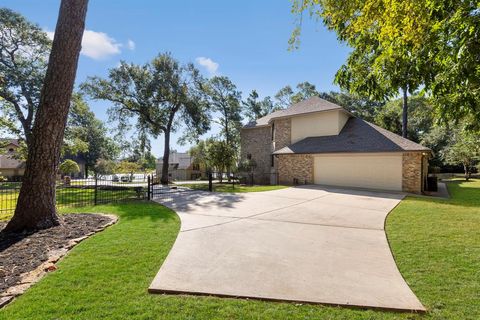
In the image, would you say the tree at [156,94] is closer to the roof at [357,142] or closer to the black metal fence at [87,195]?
the black metal fence at [87,195]

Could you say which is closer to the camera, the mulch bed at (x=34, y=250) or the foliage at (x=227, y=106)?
the mulch bed at (x=34, y=250)

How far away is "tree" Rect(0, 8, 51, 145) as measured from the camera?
802 inches

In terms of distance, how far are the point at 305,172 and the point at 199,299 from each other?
16.5m

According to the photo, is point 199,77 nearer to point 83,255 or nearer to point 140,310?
point 83,255

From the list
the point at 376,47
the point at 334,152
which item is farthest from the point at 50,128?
the point at 334,152

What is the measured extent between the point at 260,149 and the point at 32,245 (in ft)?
71.8

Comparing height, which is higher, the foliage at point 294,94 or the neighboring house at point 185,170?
the foliage at point 294,94

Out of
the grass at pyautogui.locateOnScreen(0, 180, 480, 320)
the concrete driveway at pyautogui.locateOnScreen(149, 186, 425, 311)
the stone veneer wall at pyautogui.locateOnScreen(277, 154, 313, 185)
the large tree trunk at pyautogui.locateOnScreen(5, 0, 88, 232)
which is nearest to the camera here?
the grass at pyautogui.locateOnScreen(0, 180, 480, 320)

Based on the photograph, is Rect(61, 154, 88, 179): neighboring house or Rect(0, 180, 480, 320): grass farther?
Rect(61, 154, 88, 179): neighboring house

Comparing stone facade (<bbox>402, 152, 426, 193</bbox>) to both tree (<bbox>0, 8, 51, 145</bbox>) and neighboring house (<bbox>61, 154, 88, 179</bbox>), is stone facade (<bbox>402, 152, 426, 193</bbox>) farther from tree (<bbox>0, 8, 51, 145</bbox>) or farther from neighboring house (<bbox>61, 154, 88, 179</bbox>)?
neighboring house (<bbox>61, 154, 88, 179</bbox>)

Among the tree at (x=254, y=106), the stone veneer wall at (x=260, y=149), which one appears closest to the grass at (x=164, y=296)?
the stone veneer wall at (x=260, y=149)

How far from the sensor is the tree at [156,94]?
69.1 feet

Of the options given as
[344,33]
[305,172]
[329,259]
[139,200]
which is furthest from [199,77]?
[329,259]

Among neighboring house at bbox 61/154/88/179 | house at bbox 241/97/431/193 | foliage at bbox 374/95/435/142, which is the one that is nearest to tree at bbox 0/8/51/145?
house at bbox 241/97/431/193
